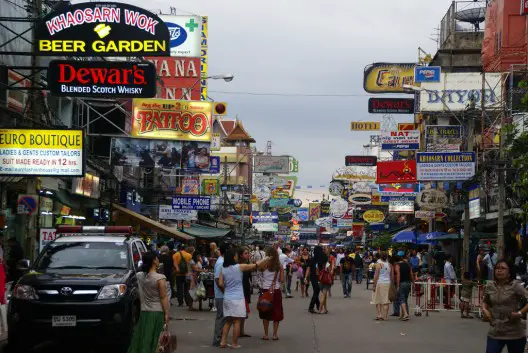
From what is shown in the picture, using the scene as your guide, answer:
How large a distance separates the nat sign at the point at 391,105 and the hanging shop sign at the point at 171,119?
39.7ft

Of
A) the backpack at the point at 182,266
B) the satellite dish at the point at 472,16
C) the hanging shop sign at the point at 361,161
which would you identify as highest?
the satellite dish at the point at 472,16

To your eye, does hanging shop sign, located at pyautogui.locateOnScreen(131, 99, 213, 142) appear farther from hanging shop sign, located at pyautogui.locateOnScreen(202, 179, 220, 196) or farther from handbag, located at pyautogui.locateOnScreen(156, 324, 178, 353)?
handbag, located at pyautogui.locateOnScreen(156, 324, 178, 353)

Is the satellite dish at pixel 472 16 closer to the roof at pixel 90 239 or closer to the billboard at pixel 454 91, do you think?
the billboard at pixel 454 91

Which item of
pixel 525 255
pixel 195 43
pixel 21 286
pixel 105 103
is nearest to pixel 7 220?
pixel 105 103

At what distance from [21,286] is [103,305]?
4.55ft

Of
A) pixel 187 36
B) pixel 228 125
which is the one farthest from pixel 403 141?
pixel 228 125

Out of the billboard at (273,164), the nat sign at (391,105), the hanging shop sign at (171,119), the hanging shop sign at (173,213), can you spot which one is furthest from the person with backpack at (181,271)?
the billboard at (273,164)

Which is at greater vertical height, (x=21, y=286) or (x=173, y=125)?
(x=173, y=125)

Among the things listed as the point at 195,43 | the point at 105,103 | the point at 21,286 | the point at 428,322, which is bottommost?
the point at 428,322

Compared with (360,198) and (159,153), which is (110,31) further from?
(360,198)

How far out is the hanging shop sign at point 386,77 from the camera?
148ft

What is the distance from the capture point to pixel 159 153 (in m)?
34.4

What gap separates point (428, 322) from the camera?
21.0 m

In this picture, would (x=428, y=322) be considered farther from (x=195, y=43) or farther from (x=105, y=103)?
(x=195, y=43)
